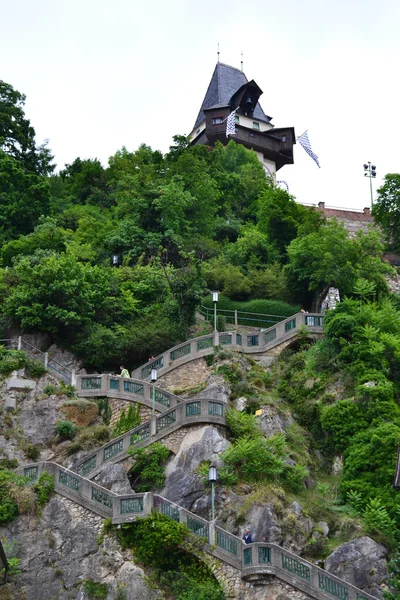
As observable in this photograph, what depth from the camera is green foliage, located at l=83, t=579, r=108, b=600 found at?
31.1m

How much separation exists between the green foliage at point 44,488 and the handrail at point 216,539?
18cm

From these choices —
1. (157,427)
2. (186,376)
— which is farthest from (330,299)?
(157,427)

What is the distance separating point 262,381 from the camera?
41625 millimetres

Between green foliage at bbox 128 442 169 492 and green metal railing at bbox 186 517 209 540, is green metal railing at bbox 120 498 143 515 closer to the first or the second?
green metal railing at bbox 186 517 209 540

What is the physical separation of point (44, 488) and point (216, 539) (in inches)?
224

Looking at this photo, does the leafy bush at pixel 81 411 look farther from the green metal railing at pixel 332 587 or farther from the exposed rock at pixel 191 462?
the green metal railing at pixel 332 587

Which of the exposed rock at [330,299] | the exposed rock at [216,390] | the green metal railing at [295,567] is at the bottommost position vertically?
the green metal railing at [295,567]

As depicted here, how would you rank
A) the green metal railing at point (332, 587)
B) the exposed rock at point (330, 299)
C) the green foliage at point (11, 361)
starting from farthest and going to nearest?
the exposed rock at point (330, 299), the green foliage at point (11, 361), the green metal railing at point (332, 587)

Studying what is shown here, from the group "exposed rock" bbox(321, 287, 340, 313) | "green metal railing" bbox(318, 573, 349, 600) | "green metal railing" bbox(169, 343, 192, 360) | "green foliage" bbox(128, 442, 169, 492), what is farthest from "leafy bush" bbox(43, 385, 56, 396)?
"green metal railing" bbox(318, 573, 349, 600)

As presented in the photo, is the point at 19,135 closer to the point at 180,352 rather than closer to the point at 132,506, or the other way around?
the point at 180,352

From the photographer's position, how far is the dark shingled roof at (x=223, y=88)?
8144 centimetres

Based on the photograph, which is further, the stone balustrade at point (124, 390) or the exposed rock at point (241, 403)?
the stone balustrade at point (124, 390)

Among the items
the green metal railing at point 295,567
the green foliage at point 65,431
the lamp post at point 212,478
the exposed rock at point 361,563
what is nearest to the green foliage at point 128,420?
the green foliage at point 65,431

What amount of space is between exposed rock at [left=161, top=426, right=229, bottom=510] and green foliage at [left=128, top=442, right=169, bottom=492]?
287 millimetres
